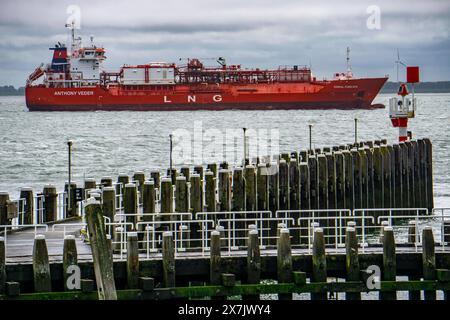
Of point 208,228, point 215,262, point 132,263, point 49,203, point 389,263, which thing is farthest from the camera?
point 49,203

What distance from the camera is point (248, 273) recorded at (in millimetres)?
19156

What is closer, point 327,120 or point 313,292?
point 313,292

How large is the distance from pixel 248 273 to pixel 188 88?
125624 mm

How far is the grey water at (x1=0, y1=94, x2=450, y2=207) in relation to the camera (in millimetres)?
57156

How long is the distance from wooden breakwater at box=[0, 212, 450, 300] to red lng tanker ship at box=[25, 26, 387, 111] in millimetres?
122125

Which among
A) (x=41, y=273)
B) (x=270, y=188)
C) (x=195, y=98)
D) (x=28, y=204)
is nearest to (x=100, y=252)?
(x=41, y=273)

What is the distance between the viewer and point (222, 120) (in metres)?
122

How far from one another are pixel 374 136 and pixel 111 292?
229ft

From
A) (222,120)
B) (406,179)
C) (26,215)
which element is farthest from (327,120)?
(26,215)

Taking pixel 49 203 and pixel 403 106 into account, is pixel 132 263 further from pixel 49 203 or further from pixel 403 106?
pixel 403 106

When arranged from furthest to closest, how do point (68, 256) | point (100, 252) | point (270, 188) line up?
point (270, 188) < point (68, 256) < point (100, 252)

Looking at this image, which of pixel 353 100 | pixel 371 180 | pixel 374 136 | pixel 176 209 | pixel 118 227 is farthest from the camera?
pixel 353 100

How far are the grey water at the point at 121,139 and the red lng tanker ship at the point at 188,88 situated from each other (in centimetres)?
176

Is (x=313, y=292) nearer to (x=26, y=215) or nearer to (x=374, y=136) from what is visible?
(x=26, y=215)
